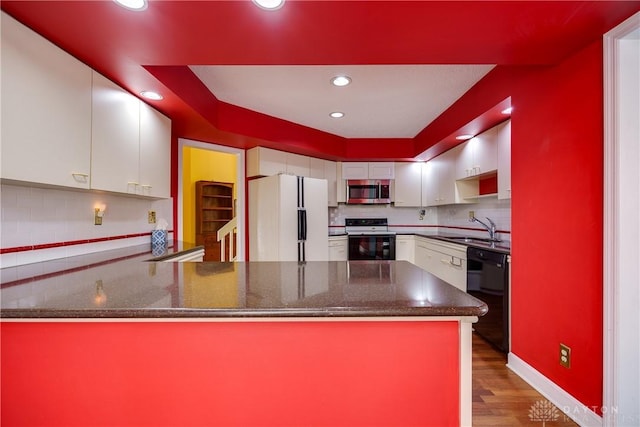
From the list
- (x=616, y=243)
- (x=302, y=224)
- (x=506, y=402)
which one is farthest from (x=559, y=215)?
(x=302, y=224)

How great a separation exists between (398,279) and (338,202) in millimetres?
3383

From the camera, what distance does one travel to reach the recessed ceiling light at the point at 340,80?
2338 millimetres

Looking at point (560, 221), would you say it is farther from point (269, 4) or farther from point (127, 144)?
point (127, 144)

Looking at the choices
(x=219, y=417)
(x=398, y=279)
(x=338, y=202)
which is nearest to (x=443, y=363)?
(x=398, y=279)

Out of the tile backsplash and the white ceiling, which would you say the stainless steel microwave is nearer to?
the white ceiling

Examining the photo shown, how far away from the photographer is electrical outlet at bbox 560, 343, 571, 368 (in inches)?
64.7

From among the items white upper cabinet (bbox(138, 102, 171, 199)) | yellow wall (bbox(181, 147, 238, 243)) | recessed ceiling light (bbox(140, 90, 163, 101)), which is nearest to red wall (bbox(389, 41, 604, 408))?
recessed ceiling light (bbox(140, 90, 163, 101))

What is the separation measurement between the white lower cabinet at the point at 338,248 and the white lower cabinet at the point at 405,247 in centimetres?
77

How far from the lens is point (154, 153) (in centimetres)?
231

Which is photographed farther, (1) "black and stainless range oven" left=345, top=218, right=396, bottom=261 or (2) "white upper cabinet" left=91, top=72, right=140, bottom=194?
(1) "black and stainless range oven" left=345, top=218, right=396, bottom=261

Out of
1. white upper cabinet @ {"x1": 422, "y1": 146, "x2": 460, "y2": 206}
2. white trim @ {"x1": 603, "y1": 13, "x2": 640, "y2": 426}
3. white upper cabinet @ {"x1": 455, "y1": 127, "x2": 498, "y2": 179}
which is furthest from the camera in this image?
white upper cabinet @ {"x1": 422, "y1": 146, "x2": 460, "y2": 206}

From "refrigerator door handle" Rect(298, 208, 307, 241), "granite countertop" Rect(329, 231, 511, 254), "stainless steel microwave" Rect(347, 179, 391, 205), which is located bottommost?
"granite countertop" Rect(329, 231, 511, 254)

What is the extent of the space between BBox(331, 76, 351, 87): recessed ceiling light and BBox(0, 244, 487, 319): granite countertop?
5.26ft

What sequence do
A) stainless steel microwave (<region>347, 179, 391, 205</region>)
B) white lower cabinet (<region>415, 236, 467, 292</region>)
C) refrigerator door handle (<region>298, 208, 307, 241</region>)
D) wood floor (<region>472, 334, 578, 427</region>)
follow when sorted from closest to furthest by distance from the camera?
wood floor (<region>472, 334, 578, 427</region>)
white lower cabinet (<region>415, 236, 467, 292</region>)
refrigerator door handle (<region>298, 208, 307, 241</region>)
stainless steel microwave (<region>347, 179, 391, 205</region>)
